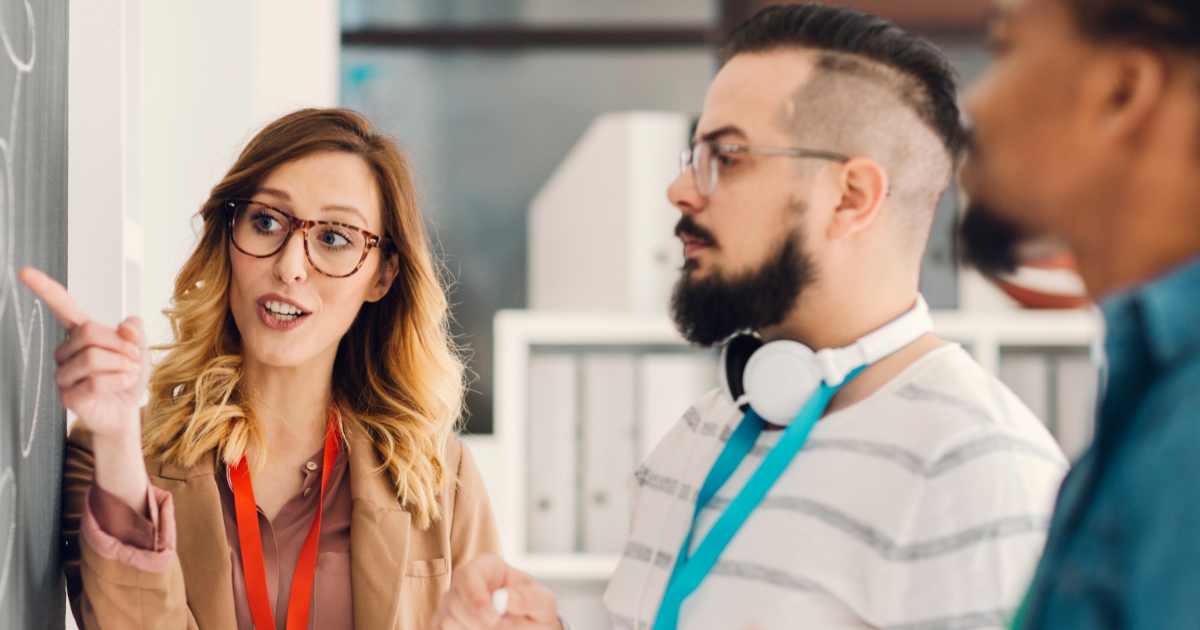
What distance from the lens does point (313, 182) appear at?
1283mm

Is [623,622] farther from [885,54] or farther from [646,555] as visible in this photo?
[885,54]

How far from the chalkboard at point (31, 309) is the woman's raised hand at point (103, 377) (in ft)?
0.12

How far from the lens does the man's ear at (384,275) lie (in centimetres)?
138

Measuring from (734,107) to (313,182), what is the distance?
65 cm

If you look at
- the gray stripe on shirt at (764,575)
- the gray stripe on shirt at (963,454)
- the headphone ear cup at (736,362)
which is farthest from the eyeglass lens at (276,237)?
the gray stripe on shirt at (963,454)

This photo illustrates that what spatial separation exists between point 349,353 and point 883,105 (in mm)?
918

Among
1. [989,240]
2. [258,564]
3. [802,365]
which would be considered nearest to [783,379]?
[802,365]

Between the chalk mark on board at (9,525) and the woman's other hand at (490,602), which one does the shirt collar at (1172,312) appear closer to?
the woman's other hand at (490,602)

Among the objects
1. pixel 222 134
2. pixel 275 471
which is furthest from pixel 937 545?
pixel 222 134

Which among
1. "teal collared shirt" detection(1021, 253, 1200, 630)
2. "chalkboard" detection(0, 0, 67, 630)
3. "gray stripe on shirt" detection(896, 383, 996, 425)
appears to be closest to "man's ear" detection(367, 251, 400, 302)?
"chalkboard" detection(0, 0, 67, 630)

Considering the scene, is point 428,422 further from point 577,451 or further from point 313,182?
point 577,451

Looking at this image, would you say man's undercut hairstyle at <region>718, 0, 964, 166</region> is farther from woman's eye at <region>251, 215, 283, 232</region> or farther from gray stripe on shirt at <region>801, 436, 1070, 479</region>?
woman's eye at <region>251, 215, 283, 232</region>

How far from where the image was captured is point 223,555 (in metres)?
1.14

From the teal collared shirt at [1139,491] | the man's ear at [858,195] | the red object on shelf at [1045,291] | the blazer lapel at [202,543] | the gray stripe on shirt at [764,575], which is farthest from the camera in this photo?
the red object on shelf at [1045,291]
